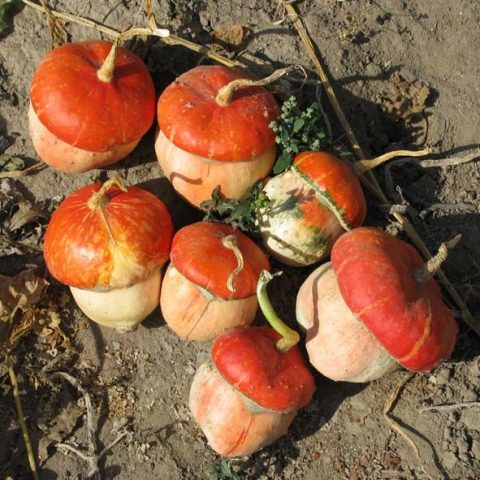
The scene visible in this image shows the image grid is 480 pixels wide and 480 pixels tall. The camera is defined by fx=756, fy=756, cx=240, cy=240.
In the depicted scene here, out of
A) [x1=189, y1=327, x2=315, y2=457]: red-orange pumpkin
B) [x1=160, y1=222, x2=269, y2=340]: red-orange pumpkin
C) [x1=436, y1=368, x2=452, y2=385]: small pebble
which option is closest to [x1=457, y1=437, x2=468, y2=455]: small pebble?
[x1=436, y1=368, x2=452, y2=385]: small pebble

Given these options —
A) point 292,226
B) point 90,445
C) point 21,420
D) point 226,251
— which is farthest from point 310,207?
point 21,420

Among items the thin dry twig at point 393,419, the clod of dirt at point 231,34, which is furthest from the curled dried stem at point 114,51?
the thin dry twig at point 393,419

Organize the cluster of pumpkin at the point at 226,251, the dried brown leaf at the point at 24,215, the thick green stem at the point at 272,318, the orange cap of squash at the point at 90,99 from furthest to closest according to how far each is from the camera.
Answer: the dried brown leaf at the point at 24,215 < the orange cap of squash at the point at 90,99 < the cluster of pumpkin at the point at 226,251 < the thick green stem at the point at 272,318

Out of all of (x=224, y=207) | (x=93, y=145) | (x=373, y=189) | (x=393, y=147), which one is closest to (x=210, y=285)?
(x=224, y=207)

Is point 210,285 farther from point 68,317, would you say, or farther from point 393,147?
point 393,147

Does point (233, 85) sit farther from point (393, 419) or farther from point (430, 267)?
point (393, 419)

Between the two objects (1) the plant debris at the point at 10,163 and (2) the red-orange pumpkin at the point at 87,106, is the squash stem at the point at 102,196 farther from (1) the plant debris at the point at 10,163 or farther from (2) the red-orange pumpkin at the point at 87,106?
(1) the plant debris at the point at 10,163
